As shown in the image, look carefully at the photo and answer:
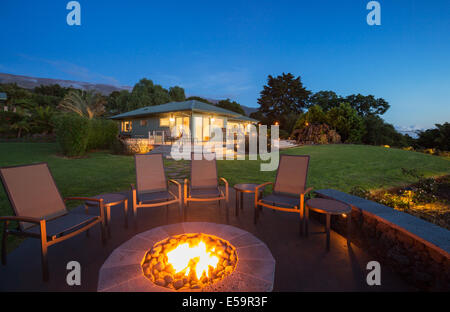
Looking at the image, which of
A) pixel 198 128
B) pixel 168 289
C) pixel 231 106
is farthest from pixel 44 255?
pixel 231 106

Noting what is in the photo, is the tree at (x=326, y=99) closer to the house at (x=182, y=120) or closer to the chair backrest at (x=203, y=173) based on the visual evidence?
the house at (x=182, y=120)

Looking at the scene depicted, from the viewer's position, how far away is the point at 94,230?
116 inches

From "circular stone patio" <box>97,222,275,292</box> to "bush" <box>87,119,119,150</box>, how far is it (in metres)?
13.4

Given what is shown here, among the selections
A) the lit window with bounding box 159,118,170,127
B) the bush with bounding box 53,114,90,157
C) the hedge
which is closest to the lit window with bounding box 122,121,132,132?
the lit window with bounding box 159,118,170,127

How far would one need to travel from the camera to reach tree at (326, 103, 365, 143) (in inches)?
702

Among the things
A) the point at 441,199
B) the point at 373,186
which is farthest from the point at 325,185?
the point at 441,199

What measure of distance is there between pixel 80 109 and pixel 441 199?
26.4 meters

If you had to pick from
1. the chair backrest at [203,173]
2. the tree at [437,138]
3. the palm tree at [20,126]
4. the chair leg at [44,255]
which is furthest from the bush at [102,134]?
the tree at [437,138]

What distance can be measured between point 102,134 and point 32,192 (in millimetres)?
13812

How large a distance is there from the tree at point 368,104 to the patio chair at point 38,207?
43.7m

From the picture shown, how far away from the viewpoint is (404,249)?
2039 millimetres

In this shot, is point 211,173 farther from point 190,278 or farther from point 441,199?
point 441,199

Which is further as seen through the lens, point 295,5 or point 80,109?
point 80,109

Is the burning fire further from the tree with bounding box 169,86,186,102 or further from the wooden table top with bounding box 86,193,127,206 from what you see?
the tree with bounding box 169,86,186,102
